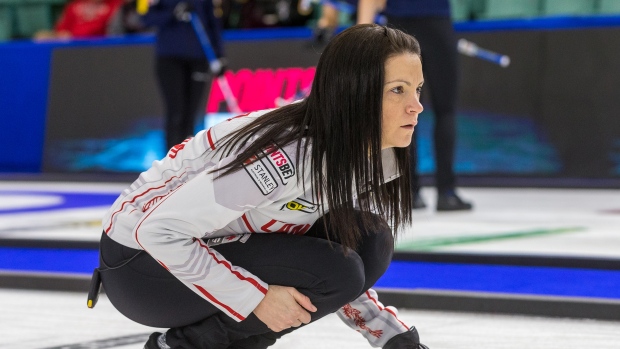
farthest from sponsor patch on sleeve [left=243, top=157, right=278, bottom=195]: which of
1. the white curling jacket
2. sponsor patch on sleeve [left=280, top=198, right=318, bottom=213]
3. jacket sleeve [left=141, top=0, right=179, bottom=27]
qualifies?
jacket sleeve [left=141, top=0, right=179, bottom=27]

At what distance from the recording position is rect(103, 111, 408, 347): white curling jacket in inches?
56.7

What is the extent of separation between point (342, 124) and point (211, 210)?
24cm

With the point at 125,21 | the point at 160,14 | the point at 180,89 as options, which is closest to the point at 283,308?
the point at 180,89

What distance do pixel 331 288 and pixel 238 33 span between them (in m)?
4.76

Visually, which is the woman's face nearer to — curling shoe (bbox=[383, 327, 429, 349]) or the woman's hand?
the woman's hand

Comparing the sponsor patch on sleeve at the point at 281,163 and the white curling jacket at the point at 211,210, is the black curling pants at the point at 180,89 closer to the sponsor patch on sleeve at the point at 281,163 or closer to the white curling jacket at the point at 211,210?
the white curling jacket at the point at 211,210

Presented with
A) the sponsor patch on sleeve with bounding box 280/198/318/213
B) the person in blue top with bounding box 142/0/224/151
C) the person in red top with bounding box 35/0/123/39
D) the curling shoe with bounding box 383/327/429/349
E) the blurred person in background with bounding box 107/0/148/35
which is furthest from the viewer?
the person in red top with bounding box 35/0/123/39

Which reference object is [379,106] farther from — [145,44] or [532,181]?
[145,44]

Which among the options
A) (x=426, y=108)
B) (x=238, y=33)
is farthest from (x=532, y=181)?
(x=238, y=33)

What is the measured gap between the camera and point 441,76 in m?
3.94

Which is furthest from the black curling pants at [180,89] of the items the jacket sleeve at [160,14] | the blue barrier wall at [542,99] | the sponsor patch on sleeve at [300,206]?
the sponsor patch on sleeve at [300,206]

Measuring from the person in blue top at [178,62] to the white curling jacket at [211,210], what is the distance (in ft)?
11.1

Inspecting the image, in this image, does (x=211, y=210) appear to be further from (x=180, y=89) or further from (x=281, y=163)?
(x=180, y=89)

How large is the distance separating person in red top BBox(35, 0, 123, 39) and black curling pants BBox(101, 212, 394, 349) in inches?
238
